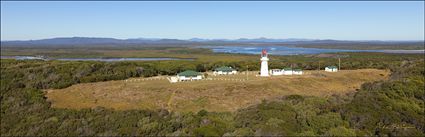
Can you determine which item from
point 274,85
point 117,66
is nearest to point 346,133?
point 274,85

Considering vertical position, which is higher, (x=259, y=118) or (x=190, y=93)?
(x=190, y=93)

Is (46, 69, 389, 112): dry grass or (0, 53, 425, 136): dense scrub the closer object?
(0, 53, 425, 136): dense scrub

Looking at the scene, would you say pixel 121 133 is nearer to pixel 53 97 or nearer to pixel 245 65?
pixel 53 97

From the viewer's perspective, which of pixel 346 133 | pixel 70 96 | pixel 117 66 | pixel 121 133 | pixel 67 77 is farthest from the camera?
pixel 117 66

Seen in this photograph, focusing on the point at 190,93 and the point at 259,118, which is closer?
the point at 259,118

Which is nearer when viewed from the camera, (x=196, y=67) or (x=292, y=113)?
(x=292, y=113)

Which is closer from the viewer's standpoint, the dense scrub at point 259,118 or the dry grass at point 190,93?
the dense scrub at point 259,118

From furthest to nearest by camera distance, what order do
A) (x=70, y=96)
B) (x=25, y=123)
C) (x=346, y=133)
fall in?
(x=70, y=96)
(x=25, y=123)
(x=346, y=133)
